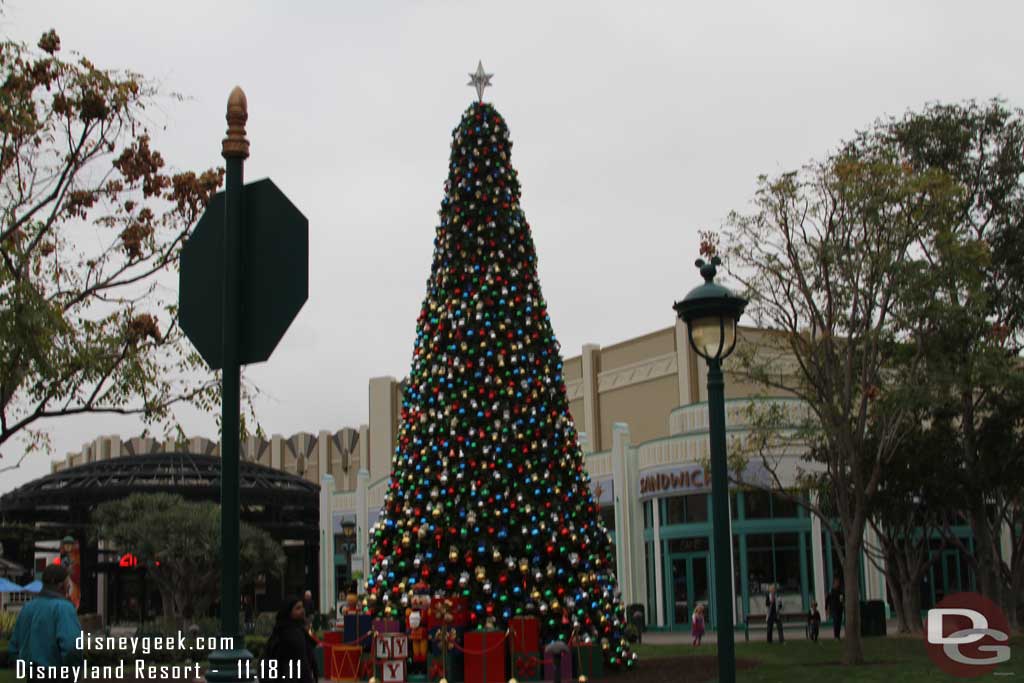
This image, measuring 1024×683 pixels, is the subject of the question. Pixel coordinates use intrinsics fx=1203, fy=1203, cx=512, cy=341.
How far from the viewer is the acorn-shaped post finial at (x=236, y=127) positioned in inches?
186

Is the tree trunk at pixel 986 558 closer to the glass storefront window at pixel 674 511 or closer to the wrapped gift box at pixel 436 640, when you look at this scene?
the glass storefront window at pixel 674 511

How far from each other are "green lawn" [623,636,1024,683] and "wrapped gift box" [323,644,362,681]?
4625 millimetres

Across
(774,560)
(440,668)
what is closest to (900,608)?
(774,560)

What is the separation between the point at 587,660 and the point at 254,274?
664 inches

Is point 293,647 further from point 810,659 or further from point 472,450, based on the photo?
point 810,659

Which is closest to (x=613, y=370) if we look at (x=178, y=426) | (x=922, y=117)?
(x=922, y=117)

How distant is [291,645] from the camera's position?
982 centimetres

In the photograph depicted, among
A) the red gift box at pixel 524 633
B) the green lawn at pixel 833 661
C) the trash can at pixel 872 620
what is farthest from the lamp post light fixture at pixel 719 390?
the trash can at pixel 872 620

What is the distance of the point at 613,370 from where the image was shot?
165ft

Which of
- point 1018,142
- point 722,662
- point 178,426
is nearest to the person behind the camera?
point 722,662

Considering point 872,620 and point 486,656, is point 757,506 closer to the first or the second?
point 872,620

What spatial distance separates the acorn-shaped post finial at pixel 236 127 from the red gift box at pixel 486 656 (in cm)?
1558

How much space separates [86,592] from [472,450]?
57512mm

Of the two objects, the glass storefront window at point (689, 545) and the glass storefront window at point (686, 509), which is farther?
the glass storefront window at point (686, 509)
